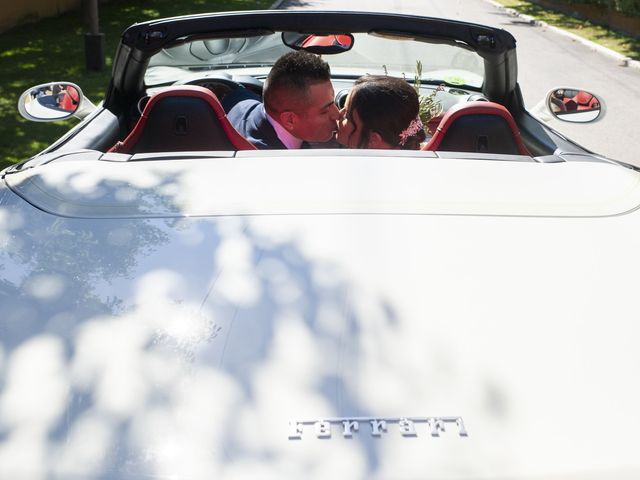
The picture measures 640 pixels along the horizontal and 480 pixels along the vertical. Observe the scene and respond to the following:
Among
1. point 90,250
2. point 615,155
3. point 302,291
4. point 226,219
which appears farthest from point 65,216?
point 615,155

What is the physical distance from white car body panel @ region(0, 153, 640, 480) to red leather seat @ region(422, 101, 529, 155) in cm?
46

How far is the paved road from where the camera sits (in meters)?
9.49

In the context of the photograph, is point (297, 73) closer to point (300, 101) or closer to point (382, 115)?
point (300, 101)

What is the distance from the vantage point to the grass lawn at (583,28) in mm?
19273

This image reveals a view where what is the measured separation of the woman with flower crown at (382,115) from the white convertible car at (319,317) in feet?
1.30

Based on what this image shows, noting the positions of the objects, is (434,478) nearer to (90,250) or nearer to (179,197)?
(90,250)

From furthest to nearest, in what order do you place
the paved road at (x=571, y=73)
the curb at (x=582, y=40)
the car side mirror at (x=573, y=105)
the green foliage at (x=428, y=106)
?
the curb at (x=582, y=40) → the paved road at (x=571, y=73) → the green foliage at (x=428, y=106) → the car side mirror at (x=573, y=105)

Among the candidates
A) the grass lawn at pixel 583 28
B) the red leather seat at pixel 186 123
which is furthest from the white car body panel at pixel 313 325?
the grass lawn at pixel 583 28

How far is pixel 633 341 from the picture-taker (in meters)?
1.64

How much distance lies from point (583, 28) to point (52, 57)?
16.2m

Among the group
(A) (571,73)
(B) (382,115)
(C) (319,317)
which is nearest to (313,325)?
(C) (319,317)

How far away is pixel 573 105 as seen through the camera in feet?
12.2

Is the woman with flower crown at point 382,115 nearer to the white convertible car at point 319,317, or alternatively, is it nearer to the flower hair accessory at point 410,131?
the flower hair accessory at point 410,131

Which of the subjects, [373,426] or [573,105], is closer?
[373,426]
